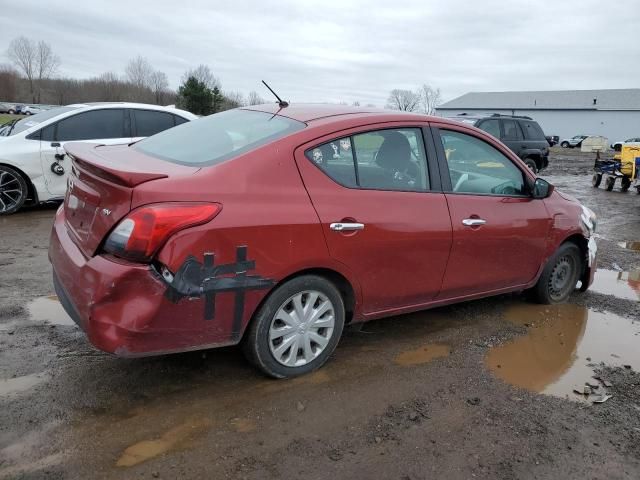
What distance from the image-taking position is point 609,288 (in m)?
5.80

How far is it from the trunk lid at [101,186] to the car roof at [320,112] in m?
0.95

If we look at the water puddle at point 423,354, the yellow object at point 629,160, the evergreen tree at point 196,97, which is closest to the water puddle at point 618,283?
the water puddle at point 423,354

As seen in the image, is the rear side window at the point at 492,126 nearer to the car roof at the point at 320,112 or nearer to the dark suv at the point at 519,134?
the dark suv at the point at 519,134

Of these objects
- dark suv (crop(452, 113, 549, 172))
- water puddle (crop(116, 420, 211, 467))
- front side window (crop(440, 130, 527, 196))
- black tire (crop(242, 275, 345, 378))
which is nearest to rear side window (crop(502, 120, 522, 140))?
dark suv (crop(452, 113, 549, 172))

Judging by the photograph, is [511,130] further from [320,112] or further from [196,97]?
[196,97]

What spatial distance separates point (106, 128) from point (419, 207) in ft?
20.2

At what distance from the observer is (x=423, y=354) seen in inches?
154

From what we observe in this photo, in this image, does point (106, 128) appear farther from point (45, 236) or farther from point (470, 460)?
point (470, 460)

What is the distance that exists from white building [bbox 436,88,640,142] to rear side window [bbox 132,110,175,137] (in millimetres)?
59176

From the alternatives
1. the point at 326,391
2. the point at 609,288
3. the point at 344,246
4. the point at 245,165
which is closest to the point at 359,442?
the point at 326,391

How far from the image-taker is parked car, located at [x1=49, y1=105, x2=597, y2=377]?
2.76m

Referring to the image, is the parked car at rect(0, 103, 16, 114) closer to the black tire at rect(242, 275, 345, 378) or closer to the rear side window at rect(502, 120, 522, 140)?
the rear side window at rect(502, 120, 522, 140)

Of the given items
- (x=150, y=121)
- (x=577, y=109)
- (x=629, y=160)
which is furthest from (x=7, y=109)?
(x=577, y=109)

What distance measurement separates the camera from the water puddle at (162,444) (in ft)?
8.50
